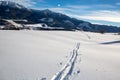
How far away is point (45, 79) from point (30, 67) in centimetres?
199

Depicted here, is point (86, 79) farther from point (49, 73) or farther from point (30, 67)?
point (30, 67)

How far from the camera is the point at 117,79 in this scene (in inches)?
366

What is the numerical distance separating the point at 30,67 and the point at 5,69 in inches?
55.0

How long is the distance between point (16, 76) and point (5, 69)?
106cm

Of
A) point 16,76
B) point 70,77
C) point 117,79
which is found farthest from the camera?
point 117,79

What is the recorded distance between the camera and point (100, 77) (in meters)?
9.32

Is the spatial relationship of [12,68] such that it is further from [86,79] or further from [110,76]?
[110,76]

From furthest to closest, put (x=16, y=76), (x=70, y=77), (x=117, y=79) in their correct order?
(x=117, y=79)
(x=70, y=77)
(x=16, y=76)

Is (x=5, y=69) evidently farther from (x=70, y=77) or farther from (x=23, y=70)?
(x=70, y=77)

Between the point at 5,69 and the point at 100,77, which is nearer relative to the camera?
the point at 5,69

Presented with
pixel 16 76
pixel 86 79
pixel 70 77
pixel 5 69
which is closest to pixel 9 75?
pixel 16 76

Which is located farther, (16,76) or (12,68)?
(12,68)

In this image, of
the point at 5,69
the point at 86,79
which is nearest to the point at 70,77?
the point at 86,79

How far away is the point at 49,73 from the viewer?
8898mm
